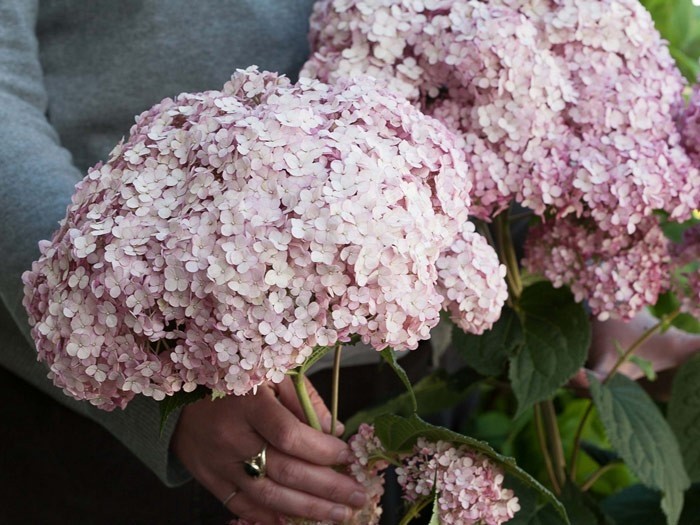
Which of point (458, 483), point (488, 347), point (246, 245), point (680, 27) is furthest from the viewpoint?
point (680, 27)

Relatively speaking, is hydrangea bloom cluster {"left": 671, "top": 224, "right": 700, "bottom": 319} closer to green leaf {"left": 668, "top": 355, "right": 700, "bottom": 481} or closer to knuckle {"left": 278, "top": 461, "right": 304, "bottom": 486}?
green leaf {"left": 668, "top": 355, "right": 700, "bottom": 481}

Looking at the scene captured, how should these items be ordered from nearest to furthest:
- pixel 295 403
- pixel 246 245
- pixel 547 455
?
pixel 246 245, pixel 295 403, pixel 547 455

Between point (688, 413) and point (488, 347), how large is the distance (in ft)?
0.78

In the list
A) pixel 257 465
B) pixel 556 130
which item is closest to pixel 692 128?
pixel 556 130

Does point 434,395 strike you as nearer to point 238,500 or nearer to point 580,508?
point 580,508

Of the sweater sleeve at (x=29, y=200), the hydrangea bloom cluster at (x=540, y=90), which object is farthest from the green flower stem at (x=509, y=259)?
the sweater sleeve at (x=29, y=200)

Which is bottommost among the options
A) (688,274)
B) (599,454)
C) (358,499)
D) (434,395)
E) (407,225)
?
(599,454)

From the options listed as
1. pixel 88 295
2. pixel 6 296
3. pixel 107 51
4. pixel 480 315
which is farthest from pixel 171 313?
pixel 107 51

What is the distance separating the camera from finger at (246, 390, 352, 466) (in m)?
0.62

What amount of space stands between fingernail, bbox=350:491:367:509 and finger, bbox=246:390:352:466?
2 centimetres

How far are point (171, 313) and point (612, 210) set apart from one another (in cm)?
34

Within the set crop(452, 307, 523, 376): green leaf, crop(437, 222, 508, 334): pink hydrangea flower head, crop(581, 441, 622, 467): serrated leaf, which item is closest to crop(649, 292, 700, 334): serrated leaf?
crop(581, 441, 622, 467): serrated leaf

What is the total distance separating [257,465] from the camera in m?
0.65

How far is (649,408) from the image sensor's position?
2.69 feet
